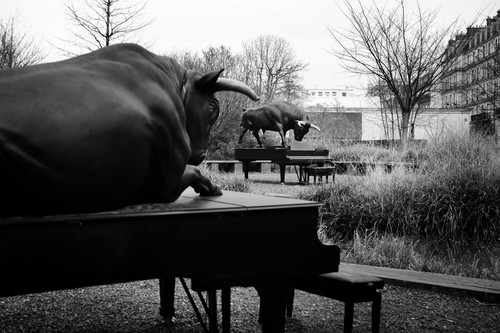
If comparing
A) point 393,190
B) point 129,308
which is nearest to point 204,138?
point 129,308

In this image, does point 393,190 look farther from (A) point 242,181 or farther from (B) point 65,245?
(B) point 65,245

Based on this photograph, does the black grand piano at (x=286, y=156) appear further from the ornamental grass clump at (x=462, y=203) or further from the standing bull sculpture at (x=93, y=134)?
the standing bull sculpture at (x=93, y=134)

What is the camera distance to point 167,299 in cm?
345

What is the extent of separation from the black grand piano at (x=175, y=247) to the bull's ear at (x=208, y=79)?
21.5 inches

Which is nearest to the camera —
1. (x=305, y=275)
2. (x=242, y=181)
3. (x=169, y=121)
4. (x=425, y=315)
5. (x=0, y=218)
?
(x=0, y=218)

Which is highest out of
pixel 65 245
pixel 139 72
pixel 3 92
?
pixel 139 72

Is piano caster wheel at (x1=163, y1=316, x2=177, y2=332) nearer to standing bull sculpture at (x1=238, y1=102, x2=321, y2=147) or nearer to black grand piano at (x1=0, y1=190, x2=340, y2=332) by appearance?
black grand piano at (x1=0, y1=190, x2=340, y2=332)

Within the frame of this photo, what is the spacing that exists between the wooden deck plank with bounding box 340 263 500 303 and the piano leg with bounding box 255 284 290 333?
197 cm

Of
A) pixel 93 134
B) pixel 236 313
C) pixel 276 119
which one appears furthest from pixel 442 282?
pixel 276 119

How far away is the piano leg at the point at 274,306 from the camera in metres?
2.29

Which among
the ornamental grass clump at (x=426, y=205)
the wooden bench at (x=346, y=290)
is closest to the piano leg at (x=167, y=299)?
the wooden bench at (x=346, y=290)

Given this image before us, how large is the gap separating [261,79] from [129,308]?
118ft

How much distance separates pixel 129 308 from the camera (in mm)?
3797

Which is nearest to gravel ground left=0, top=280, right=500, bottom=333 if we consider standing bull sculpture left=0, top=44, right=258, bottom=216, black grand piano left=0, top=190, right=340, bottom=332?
black grand piano left=0, top=190, right=340, bottom=332
